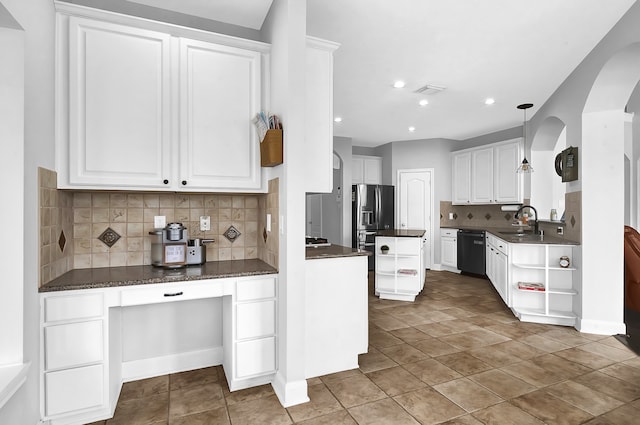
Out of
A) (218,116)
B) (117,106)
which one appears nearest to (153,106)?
(117,106)

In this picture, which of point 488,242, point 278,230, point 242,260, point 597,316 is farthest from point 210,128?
point 488,242

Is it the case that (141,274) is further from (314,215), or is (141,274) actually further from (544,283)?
(314,215)

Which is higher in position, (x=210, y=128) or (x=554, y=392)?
(x=210, y=128)

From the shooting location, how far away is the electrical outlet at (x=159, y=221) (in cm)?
262

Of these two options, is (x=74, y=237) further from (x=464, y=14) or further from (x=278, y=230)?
(x=464, y=14)

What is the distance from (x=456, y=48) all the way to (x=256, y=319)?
2.98 meters

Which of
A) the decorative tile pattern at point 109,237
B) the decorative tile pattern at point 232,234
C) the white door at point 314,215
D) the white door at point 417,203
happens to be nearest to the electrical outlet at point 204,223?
the decorative tile pattern at point 232,234

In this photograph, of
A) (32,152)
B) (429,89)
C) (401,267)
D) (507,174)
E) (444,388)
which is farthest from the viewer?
(507,174)

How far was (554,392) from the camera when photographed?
92.0 inches

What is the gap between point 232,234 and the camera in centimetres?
285

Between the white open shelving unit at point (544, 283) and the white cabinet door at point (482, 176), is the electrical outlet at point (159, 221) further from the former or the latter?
the white cabinet door at point (482, 176)

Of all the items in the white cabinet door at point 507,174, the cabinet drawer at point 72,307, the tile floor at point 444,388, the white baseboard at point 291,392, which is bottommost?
the tile floor at point 444,388

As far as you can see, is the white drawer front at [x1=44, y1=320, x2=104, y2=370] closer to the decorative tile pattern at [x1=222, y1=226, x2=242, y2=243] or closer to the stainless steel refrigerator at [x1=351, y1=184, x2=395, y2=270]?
the decorative tile pattern at [x1=222, y1=226, x2=242, y2=243]

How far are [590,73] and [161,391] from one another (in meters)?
4.66
